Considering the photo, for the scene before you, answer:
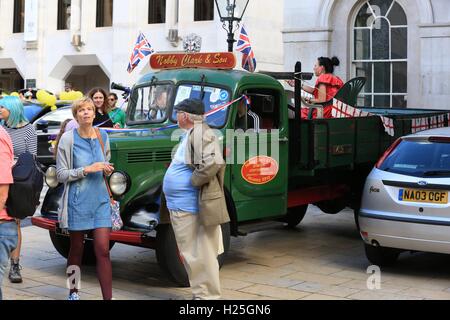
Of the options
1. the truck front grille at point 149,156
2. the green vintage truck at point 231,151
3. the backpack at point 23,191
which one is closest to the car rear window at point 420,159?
the green vintage truck at point 231,151

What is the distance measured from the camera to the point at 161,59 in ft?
28.4

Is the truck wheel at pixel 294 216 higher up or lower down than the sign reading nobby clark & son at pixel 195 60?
lower down

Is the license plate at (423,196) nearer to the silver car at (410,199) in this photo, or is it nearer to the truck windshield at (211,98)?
A: the silver car at (410,199)

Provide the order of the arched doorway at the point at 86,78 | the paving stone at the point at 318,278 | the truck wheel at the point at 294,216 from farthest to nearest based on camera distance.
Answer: the arched doorway at the point at 86,78
the truck wheel at the point at 294,216
the paving stone at the point at 318,278

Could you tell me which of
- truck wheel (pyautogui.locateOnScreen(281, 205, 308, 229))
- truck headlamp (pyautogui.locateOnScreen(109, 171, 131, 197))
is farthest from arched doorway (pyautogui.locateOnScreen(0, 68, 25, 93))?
truck headlamp (pyautogui.locateOnScreen(109, 171, 131, 197))

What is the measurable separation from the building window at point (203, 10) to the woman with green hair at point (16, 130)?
21.8 m

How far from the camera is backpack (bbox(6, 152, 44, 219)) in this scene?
17.0ft

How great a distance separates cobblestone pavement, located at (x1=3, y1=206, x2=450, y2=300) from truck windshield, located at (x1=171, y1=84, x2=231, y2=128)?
5.56 ft

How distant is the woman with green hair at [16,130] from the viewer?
635 cm

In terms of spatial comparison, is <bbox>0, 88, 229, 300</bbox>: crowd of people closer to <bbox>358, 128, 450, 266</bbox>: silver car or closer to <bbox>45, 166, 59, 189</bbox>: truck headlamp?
<bbox>45, 166, 59, 189</bbox>: truck headlamp

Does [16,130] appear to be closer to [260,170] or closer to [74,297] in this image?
[74,297]

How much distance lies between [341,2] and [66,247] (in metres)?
9.71
